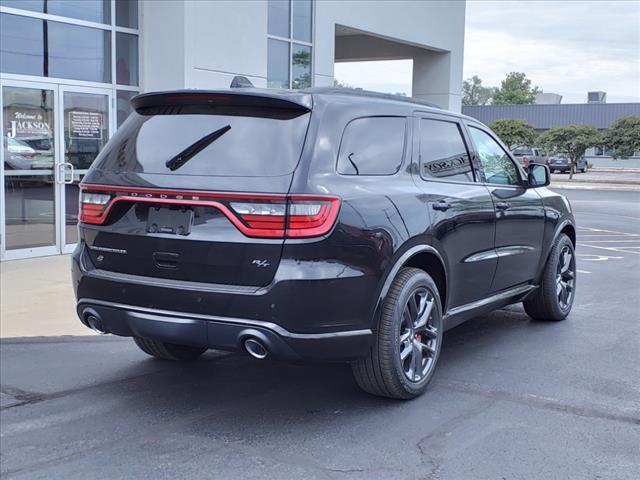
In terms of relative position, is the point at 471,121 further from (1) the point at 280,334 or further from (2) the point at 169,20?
(2) the point at 169,20

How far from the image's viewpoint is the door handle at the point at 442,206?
205 inches

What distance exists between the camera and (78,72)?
37.2 ft

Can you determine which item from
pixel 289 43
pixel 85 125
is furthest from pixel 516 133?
pixel 85 125

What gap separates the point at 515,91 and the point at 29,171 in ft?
317

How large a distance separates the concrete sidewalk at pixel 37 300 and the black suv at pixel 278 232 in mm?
2444

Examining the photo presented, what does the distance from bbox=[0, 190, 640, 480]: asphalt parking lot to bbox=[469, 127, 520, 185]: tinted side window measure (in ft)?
4.57

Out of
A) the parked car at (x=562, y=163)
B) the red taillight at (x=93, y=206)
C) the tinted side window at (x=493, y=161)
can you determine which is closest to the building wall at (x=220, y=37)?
the tinted side window at (x=493, y=161)

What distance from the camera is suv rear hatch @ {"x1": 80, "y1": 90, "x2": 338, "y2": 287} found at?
14.0 ft

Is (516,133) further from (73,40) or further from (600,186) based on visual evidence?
(73,40)

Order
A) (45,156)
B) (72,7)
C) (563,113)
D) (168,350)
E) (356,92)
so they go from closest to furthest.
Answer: (356,92)
(168,350)
(45,156)
(72,7)
(563,113)

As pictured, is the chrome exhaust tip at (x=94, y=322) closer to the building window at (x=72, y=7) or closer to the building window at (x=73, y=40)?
the building window at (x=73, y=40)

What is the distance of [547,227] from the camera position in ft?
23.0

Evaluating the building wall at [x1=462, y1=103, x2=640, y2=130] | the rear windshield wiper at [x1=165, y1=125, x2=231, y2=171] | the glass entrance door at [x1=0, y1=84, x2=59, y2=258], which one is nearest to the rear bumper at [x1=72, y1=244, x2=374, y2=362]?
the rear windshield wiper at [x1=165, y1=125, x2=231, y2=171]

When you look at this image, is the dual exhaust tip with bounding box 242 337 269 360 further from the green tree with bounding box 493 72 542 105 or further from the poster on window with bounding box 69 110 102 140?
the green tree with bounding box 493 72 542 105
